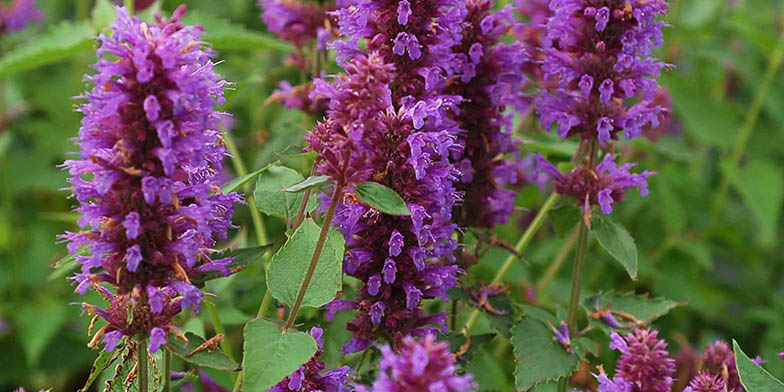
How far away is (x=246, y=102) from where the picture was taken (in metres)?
4.57

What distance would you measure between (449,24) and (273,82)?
1.52m

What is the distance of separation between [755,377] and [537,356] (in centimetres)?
48

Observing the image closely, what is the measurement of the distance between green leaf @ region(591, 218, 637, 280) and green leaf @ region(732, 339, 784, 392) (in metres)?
0.33

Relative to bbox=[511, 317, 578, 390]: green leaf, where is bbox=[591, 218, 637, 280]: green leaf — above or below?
above

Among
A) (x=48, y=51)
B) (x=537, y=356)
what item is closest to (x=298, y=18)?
(x=48, y=51)

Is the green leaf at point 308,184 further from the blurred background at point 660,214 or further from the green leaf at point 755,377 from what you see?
the blurred background at point 660,214

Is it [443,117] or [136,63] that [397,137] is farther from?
[136,63]

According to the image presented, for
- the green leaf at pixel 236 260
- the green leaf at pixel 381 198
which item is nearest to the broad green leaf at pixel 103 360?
the green leaf at pixel 236 260

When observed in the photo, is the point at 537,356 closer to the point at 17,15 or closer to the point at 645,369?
the point at 645,369

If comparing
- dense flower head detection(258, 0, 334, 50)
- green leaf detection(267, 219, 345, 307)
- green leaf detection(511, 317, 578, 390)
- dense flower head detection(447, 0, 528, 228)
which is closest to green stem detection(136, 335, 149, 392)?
green leaf detection(267, 219, 345, 307)

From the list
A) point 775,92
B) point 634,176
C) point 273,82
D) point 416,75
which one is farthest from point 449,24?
point 775,92

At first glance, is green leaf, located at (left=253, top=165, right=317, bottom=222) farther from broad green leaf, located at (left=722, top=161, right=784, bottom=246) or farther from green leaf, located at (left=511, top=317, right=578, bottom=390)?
broad green leaf, located at (left=722, top=161, right=784, bottom=246)

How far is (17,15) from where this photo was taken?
420cm

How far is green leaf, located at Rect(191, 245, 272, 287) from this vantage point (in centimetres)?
165
